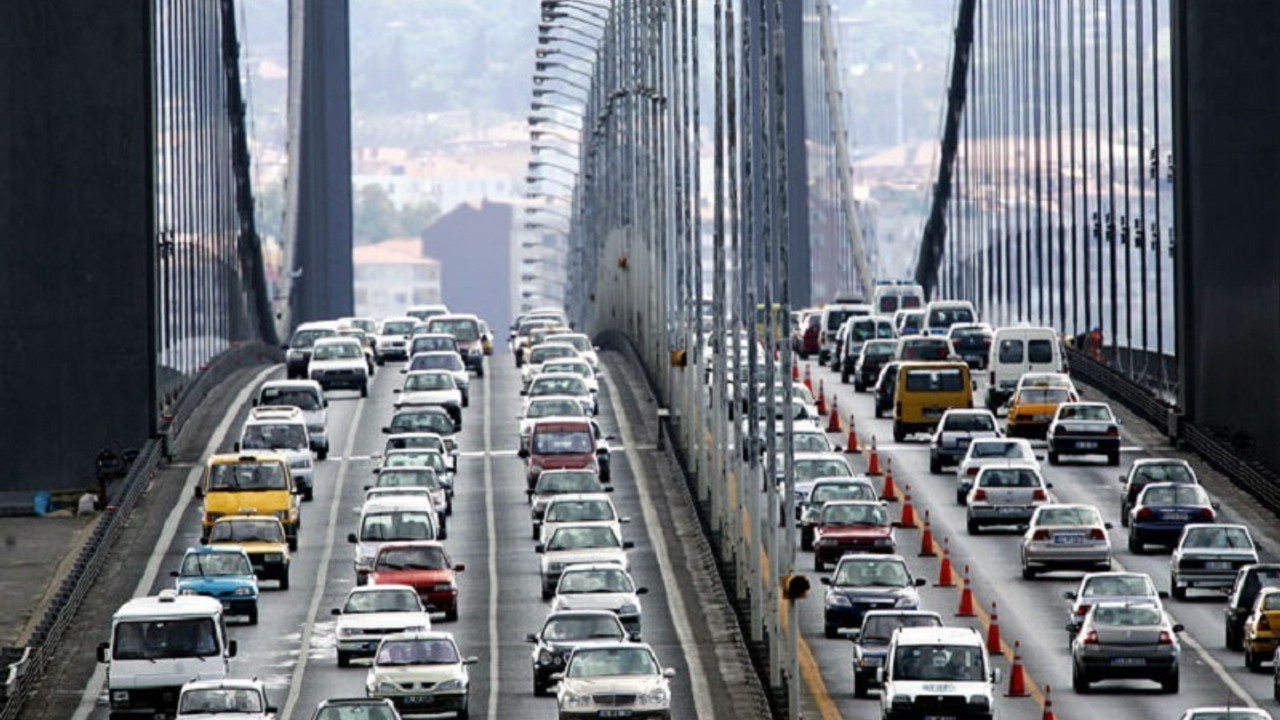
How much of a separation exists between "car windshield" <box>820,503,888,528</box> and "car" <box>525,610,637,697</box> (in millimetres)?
12242

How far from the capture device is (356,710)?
127 feet

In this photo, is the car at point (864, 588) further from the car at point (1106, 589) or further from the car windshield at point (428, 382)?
the car windshield at point (428, 382)

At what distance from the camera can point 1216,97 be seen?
291 ft

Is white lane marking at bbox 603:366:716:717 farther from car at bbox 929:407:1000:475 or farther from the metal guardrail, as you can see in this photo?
the metal guardrail

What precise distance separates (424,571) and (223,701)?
637 inches

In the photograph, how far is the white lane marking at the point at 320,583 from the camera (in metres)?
49.0

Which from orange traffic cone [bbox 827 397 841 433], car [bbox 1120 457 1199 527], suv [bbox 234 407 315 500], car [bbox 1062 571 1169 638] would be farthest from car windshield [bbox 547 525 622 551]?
orange traffic cone [bbox 827 397 841 433]

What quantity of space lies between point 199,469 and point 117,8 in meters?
13.8

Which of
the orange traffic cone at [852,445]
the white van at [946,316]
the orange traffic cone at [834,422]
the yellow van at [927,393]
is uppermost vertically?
the white van at [946,316]

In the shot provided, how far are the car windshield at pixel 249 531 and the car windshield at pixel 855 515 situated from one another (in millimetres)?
9251

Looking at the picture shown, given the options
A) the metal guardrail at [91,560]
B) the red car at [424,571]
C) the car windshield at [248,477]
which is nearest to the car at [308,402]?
the metal guardrail at [91,560]

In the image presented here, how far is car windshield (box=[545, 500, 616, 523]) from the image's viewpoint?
206 feet

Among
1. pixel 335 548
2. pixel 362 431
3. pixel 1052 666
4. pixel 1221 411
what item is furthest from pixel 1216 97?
pixel 1052 666

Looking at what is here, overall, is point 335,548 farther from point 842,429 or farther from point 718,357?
point 842,429
